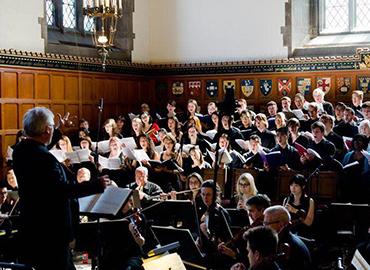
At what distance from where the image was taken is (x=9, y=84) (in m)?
11.8

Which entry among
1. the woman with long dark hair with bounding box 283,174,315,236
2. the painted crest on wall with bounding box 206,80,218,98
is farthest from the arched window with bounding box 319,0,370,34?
the woman with long dark hair with bounding box 283,174,315,236

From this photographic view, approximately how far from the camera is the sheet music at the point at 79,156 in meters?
9.47

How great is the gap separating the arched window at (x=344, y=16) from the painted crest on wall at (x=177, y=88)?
3226 mm

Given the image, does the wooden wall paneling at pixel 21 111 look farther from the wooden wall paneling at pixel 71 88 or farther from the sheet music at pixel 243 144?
the sheet music at pixel 243 144

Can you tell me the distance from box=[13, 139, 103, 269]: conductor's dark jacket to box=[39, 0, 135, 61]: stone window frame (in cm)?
887

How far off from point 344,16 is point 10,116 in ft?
23.2

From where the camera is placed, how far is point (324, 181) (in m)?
7.94

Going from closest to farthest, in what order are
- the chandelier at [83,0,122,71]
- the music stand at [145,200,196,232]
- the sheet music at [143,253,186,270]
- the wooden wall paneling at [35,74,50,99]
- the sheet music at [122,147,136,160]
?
the sheet music at [143,253,186,270], the music stand at [145,200,196,232], the sheet music at [122,147,136,160], the chandelier at [83,0,122,71], the wooden wall paneling at [35,74,50,99]

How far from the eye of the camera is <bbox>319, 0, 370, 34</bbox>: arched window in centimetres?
1384

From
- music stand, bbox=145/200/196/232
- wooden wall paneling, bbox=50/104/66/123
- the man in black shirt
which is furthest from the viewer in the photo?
wooden wall paneling, bbox=50/104/66/123

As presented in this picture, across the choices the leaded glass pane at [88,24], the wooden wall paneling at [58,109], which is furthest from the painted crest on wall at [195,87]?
the wooden wall paneling at [58,109]

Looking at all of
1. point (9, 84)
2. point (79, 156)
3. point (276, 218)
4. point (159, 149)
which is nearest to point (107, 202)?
point (276, 218)

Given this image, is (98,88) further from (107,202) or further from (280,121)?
(107,202)

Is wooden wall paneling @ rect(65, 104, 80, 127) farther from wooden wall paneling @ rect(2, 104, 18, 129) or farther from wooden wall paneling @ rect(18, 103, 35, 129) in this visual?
wooden wall paneling @ rect(2, 104, 18, 129)
